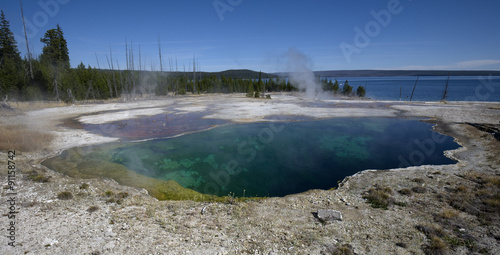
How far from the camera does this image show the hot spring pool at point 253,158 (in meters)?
10.4

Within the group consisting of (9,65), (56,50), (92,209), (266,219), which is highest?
(56,50)

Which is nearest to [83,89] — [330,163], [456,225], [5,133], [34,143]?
[5,133]

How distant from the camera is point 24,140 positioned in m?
14.1

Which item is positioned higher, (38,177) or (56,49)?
(56,49)

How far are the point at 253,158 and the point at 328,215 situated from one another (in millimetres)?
7340

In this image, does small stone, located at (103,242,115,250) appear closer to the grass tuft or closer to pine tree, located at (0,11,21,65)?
the grass tuft

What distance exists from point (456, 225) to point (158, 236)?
8237 millimetres

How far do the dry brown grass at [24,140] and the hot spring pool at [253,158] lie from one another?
206cm

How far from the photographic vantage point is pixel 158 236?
Result: 5.85 meters

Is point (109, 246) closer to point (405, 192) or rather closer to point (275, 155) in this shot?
point (405, 192)

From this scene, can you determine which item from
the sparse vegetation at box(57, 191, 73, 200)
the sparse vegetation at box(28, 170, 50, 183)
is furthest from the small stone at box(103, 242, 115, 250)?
the sparse vegetation at box(28, 170, 50, 183)

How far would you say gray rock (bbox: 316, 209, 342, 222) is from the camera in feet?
21.8

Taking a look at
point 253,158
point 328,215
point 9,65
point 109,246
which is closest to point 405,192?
point 328,215

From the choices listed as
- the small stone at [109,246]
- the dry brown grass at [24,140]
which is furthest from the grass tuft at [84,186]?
the dry brown grass at [24,140]
